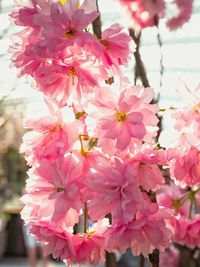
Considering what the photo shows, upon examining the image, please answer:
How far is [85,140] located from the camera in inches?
34.2

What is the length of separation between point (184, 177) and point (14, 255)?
32.4ft

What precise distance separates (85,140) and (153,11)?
3.71ft

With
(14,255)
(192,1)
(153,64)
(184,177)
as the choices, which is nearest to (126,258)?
(153,64)

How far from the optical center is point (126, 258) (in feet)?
22.7

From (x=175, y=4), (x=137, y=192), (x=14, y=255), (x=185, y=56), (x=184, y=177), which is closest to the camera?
(x=137, y=192)

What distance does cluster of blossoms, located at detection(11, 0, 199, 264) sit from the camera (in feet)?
2.54

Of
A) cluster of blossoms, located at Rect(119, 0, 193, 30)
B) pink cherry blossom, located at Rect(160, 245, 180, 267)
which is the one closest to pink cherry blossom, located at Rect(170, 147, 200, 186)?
cluster of blossoms, located at Rect(119, 0, 193, 30)

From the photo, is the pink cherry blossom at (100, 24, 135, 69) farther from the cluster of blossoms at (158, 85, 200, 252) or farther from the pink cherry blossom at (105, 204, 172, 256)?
the pink cherry blossom at (105, 204, 172, 256)

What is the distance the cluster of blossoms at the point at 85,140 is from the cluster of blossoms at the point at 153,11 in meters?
0.96

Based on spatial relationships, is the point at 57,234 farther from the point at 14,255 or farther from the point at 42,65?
the point at 14,255

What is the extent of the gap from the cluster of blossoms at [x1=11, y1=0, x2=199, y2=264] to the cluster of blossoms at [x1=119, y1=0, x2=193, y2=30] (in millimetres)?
958

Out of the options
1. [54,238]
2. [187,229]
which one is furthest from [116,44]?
[187,229]

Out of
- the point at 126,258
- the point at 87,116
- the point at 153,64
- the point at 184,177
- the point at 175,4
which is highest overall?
the point at 87,116

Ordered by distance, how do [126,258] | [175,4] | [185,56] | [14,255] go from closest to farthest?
[175,4] → [185,56] → [126,258] → [14,255]
